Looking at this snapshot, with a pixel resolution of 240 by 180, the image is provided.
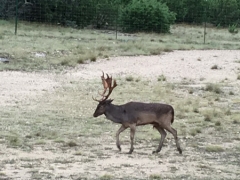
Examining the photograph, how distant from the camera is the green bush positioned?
37.3 metres

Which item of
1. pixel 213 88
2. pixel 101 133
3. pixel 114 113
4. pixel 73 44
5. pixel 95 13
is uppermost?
pixel 95 13

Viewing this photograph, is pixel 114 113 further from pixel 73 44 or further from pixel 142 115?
pixel 73 44

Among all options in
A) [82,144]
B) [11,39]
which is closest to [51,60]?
[11,39]

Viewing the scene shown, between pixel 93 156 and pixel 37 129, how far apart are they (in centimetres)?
240

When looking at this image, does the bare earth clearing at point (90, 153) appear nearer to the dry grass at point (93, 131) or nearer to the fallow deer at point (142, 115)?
the dry grass at point (93, 131)

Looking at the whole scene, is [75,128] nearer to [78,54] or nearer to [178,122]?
[178,122]

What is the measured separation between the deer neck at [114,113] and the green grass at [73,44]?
10.3m

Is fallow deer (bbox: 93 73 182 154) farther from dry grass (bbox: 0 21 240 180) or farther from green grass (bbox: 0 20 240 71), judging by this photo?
green grass (bbox: 0 20 240 71)

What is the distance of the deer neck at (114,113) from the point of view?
11281 millimetres

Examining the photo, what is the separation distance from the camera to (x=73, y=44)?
2775cm

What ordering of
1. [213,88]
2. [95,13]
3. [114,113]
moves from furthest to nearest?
[95,13] → [213,88] → [114,113]

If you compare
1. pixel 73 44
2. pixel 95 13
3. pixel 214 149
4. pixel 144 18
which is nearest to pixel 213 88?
pixel 214 149

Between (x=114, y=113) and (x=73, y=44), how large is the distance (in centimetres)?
1668

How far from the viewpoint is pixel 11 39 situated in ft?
90.3
